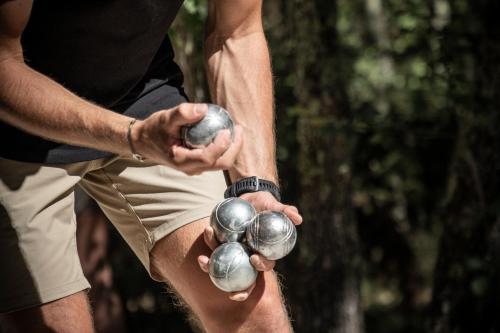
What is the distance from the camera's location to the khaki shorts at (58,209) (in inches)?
124

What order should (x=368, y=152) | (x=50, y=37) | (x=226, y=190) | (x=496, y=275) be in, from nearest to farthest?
(x=50, y=37)
(x=226, y=190)
(x=496, y=275)
(x=368, y=152)

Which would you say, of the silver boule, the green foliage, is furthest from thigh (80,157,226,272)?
the green foliage

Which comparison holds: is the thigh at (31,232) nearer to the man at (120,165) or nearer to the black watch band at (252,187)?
the man at (120,165)

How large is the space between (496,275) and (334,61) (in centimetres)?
147

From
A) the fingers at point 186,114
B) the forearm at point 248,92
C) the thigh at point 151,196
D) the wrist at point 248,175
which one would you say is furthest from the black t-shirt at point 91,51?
the fingers at point 186,114

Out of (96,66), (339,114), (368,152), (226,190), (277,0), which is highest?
(96,66)

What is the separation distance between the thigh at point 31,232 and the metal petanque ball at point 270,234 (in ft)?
2.54

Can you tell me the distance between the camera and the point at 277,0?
5316 mm

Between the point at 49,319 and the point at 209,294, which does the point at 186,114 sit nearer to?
the point at 209,294

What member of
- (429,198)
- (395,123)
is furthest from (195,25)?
(429,198)

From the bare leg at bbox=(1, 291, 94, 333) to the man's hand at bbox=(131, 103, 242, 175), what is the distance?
1028mm

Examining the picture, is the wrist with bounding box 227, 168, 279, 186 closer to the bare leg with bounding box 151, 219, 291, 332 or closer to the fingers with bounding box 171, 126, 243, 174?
the bare leg with bounding box 151, 219, 291, 332

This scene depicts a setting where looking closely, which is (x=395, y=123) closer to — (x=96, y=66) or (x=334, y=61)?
(x=334, y=61)

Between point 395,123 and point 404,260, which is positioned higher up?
point 395,123
